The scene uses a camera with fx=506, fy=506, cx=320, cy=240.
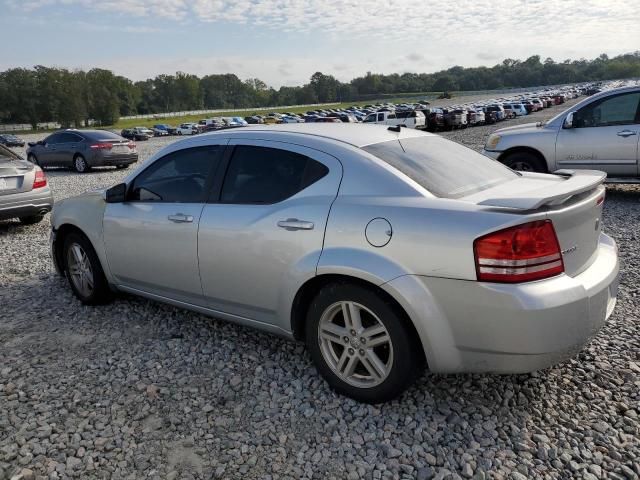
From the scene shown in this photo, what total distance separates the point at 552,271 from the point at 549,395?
90cm

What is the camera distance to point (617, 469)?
236 centimetres

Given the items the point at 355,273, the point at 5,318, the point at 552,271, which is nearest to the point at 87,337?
the point at 5,318

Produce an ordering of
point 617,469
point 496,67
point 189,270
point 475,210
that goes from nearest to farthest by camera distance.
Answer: point 617,469
point 475,210
point 189,270
point 496,67

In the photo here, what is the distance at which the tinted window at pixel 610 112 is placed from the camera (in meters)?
7.72

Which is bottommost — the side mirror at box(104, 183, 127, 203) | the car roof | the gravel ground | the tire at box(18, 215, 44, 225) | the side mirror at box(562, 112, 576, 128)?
the gravel ground

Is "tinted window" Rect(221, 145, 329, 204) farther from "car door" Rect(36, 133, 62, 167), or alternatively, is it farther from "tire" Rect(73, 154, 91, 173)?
"car door" Rect(36, 133, 62, 167)

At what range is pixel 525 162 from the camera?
860 cm

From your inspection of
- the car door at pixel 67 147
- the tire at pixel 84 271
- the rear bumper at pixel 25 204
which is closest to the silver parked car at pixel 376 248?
the tire at pixel 84 271

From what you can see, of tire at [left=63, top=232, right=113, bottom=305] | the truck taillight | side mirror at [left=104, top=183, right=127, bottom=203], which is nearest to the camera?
side mirror at [left=104, top=183, right=127, bottom=203]

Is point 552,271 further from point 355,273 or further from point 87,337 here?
point 87,337

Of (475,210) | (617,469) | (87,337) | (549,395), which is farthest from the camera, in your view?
(87,337)

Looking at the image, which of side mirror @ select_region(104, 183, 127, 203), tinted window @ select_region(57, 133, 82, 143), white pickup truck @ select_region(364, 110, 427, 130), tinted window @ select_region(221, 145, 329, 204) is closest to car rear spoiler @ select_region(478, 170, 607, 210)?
tinted window @ select_region(221, 145, 329, 204)

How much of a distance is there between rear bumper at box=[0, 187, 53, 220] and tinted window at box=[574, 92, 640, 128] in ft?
27.8

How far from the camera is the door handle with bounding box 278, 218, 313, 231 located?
9.63ft
